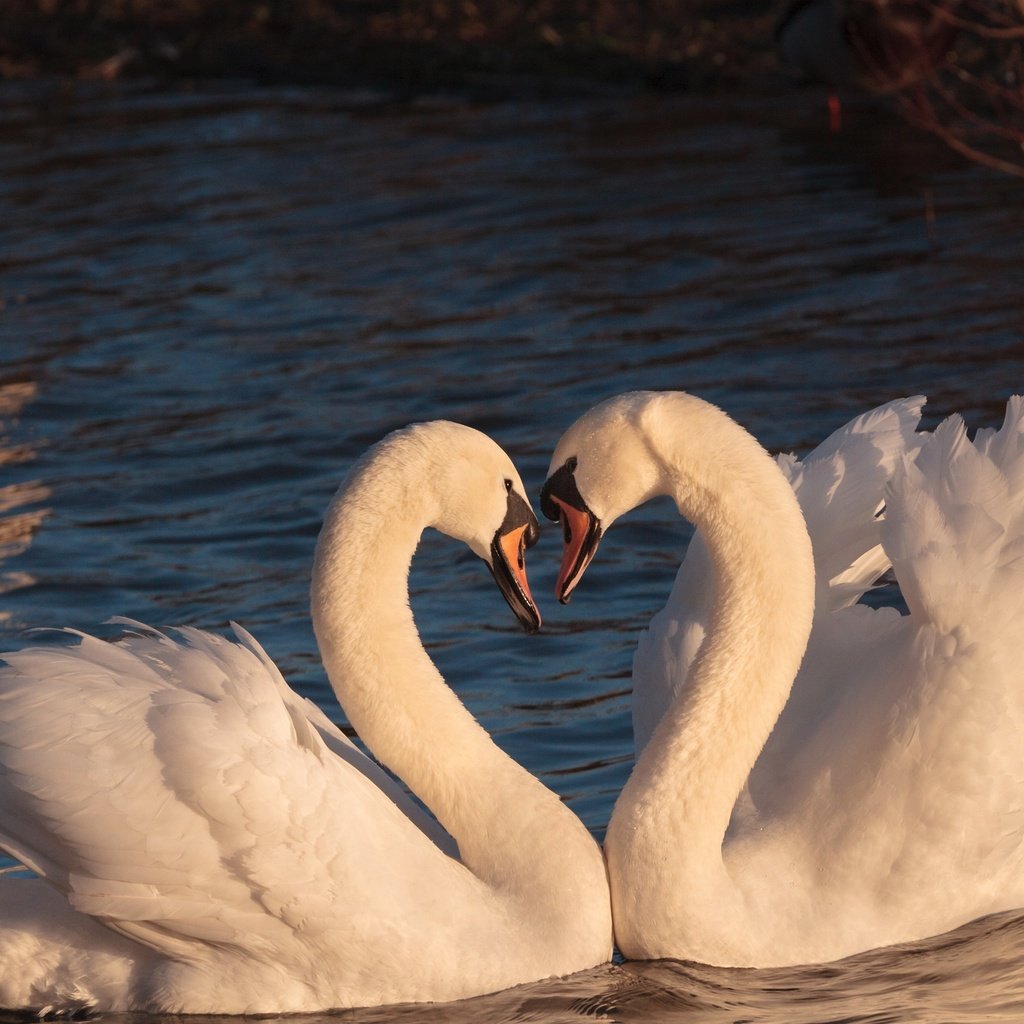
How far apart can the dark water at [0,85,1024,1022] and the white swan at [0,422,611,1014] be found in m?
0.21

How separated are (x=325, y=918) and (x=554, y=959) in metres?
0.60

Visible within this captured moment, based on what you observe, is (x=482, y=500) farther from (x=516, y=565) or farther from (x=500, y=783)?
(x=500, y=783)

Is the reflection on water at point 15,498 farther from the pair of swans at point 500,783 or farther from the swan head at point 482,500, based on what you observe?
the swan head at point 482,500

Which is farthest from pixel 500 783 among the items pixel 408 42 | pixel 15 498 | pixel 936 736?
pixel 408 42

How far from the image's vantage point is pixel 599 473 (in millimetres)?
5398

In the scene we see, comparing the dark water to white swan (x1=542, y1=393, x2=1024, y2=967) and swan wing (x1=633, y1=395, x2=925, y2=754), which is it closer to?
white swan (x1=542, y1=393, x2=1024, y2=967)

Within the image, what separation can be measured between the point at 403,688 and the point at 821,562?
1482mm

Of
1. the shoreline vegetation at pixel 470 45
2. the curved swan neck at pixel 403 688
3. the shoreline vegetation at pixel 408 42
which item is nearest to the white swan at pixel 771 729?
the curved swan neck at pixel 403 688

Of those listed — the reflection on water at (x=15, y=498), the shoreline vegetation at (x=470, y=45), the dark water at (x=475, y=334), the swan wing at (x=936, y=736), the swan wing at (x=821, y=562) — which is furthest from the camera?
the shoreline vegetation at (x=470, y=45)

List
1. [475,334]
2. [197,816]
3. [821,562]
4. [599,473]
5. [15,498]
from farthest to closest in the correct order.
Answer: [475,334], [15,498], [821,562], [599,473], [197,816]

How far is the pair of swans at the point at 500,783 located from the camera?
5082mm

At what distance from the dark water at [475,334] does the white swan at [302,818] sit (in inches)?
8.3

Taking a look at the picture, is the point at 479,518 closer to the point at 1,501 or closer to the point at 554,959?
the point at 554,959

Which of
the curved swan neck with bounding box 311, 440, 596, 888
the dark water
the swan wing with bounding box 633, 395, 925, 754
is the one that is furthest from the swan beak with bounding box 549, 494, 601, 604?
the dark water
